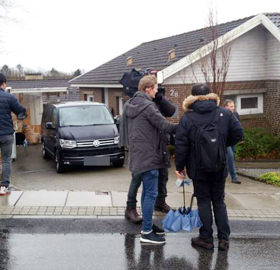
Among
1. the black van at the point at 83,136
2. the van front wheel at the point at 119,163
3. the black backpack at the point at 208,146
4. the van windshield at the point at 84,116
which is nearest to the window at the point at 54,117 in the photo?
the black van at the point at 83,136

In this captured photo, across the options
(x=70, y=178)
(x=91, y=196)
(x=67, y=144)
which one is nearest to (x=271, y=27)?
(x=67, y=144)

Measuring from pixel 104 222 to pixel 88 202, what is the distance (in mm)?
1000

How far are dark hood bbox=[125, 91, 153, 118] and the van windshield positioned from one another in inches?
241

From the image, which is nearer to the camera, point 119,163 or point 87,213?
point 87,213

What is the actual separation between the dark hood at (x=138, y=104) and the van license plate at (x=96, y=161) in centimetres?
512

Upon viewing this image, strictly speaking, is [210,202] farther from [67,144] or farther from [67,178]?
[67,144]

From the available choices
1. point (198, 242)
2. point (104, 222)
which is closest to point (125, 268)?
point (198, 242)

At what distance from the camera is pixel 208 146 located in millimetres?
4812

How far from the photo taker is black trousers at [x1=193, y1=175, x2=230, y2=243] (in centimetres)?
504

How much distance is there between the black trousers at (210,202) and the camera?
16.5ft

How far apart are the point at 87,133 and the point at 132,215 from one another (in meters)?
5.03

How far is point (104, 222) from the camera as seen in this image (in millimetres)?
6047

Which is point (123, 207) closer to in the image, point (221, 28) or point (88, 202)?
point (88, 202)

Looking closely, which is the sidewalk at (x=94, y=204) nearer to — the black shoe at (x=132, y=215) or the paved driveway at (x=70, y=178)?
the black shoe at (x=132, y=215)
